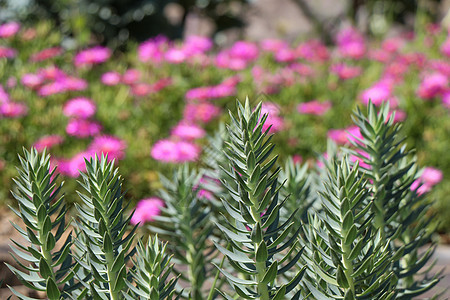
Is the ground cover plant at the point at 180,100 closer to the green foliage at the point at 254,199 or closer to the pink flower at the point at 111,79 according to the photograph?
the pink flower at the point at 111,79

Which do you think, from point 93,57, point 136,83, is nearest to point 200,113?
point 136,83

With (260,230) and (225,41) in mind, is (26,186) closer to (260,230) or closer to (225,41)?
(260,230)

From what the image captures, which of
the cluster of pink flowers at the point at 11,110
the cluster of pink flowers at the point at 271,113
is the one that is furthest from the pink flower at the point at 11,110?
the cluster of pink flowers at the point at 271,113

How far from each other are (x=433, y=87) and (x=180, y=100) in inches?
70.1

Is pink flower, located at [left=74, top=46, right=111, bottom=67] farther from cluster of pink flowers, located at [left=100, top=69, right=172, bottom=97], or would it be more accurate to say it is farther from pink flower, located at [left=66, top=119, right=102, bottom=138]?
pink flower, located at [left=66, top=119, right=102, bottom=138]

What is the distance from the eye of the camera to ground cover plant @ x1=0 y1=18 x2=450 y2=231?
3.00 m

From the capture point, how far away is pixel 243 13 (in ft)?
33.0

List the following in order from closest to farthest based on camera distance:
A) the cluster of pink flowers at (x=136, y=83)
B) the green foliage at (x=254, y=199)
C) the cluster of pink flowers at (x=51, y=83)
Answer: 1. the green foliage at (x=254, y=199)
2. the cluster of pink flowers at (x=51, y=83)
3. the cluster of pink flowers at (x=136, y=83)

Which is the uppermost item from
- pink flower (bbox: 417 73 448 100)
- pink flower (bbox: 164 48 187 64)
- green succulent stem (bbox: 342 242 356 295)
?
pink flower (bbox: 164 48 187 64)

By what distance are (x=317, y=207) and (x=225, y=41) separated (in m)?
9.77

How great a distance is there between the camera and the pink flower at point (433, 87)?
3.56 m

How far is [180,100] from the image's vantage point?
164 inches

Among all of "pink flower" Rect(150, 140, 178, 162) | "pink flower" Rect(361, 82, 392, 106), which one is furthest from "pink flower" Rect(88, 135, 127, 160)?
"pink flower" Rect(361, 82, 392, 106)

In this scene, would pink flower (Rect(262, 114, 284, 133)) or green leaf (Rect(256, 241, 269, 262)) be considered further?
pink flower (Rect(262, 114, 284, 133))
